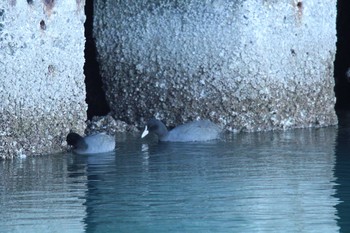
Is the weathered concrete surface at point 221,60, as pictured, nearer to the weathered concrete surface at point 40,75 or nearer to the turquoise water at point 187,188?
the turquoise water at point 187,188

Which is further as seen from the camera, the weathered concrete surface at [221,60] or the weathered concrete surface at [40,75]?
the weathered concrete surface at [221,60]

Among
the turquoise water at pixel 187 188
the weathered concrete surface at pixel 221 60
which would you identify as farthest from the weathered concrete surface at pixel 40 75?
the weathered concrete surface at pixel 221 60

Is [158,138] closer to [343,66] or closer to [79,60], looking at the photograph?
[79,60]

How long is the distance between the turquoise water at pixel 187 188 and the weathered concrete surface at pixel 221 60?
71 centimetres

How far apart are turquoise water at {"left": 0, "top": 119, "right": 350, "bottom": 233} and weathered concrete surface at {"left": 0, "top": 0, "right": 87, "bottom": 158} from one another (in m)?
0.25

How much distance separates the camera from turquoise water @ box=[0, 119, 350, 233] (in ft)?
29.4

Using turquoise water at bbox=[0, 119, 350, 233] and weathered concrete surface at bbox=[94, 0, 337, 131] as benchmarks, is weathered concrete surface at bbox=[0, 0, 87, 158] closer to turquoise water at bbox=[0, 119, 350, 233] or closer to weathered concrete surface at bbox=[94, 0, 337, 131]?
turquoise water at bbox=[0, 119, 350, 233]

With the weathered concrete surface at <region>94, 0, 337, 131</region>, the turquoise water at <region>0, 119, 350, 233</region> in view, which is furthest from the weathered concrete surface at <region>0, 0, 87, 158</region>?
the weathered concrete surface at <region>94, 0, 337, 131</region>

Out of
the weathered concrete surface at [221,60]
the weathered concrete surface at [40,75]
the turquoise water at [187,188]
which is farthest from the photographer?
the weathered concrete surface at [221,60]

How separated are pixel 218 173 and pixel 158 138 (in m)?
2.78

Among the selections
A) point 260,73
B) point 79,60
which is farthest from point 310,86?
point 79,60

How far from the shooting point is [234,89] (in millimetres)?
14109

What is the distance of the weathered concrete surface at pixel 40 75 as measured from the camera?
12.0m

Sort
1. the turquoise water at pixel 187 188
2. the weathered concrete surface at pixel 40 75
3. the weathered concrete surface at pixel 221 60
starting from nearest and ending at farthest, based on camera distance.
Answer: the turquoise water at pixel 187 188
the weathered concrete surface at pixel 40 75
the weathered concrete surface at pixel 221 60
